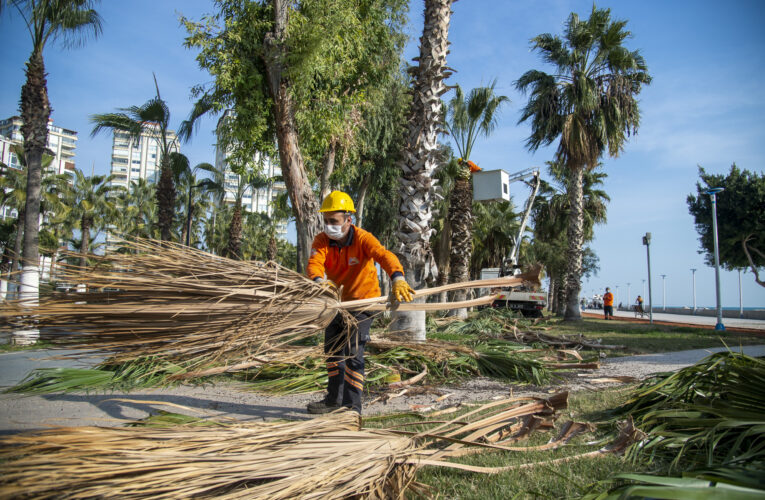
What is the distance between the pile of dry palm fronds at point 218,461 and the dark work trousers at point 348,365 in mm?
989

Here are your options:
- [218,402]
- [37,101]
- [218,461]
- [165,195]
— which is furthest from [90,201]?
[218,461]

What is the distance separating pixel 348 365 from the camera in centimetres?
341

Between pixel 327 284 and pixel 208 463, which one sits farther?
pixel 327 284

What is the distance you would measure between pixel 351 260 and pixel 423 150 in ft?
13.1

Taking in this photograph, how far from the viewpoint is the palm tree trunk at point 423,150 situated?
6.81m

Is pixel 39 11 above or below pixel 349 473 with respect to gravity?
above

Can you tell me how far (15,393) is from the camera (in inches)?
159

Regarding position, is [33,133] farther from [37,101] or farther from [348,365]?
[348,365]

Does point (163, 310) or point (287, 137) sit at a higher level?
point (287, 137)

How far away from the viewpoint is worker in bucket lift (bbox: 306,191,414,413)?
343cm

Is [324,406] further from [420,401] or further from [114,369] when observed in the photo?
[114,369]

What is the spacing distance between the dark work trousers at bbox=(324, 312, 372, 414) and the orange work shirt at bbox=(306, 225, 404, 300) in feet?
0.87

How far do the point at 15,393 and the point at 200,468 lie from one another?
3.86 m

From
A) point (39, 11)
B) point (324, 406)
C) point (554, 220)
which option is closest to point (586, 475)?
point (324, 406)
